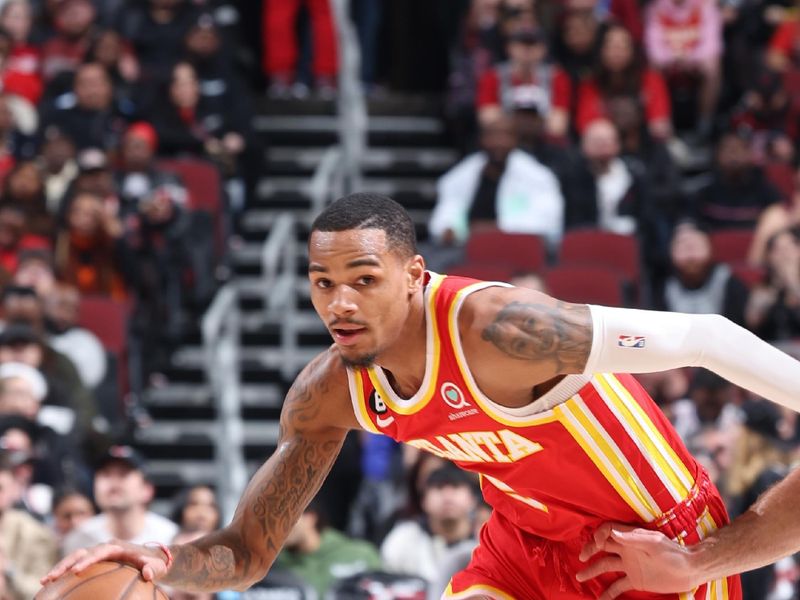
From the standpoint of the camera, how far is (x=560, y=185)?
10.8 m

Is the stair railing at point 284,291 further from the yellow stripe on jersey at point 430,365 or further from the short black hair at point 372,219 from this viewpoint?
the short black hair at point 372,219

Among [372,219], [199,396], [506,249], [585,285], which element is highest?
[372,219]

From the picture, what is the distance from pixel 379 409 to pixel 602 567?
2.59ft

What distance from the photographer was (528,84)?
11531 mm

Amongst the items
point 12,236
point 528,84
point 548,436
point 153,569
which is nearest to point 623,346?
point 548,436

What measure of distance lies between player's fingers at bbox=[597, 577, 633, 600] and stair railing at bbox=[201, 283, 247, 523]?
16.8 ft

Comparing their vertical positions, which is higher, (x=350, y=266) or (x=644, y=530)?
(x=350, y=266)

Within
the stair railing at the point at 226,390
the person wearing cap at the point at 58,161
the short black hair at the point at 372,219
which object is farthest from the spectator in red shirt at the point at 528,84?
the short black hair at the point at 372,219

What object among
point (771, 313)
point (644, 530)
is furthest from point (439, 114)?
point (644, 530)

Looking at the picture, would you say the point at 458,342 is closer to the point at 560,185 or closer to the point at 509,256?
the point at 509,256

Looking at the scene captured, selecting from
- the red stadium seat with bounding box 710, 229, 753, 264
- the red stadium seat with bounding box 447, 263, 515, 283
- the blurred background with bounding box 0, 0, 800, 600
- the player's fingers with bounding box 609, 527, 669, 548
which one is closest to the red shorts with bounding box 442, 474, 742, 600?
the player's fingers with bounding box 609, 527, 669, 548

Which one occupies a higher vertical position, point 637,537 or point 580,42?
point 580,42

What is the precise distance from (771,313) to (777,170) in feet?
7.27

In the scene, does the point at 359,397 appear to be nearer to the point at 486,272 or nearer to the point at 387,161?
the point at 486,272
